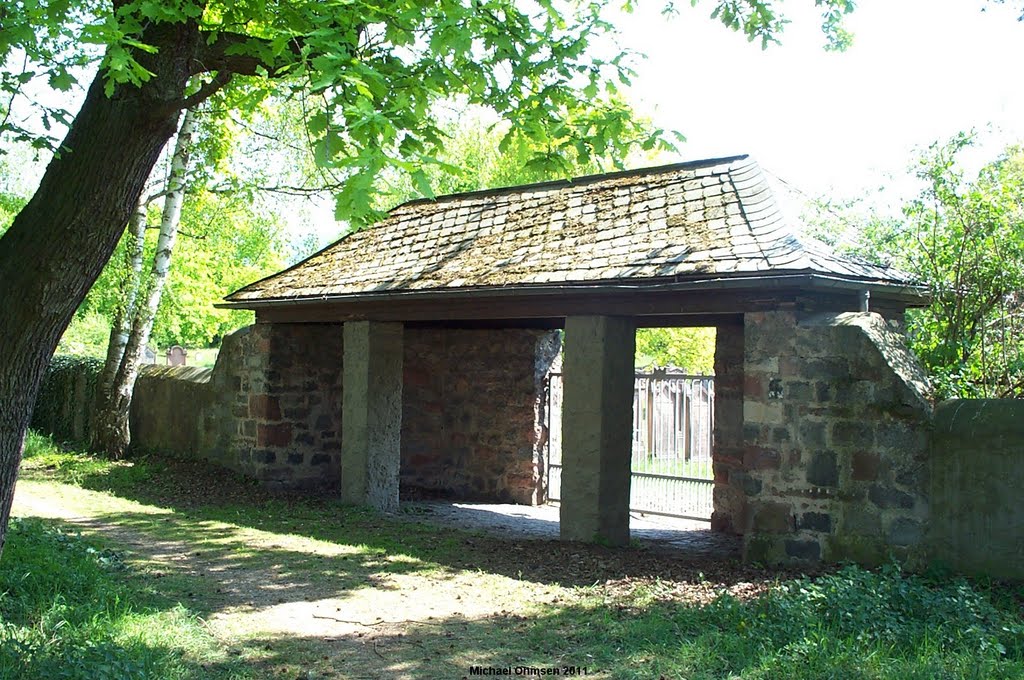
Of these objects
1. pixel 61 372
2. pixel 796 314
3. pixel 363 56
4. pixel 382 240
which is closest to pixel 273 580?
pixel 363 56

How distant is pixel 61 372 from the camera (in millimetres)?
17125

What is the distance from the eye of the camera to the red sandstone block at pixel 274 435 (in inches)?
480

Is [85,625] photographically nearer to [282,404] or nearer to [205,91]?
[205,91]

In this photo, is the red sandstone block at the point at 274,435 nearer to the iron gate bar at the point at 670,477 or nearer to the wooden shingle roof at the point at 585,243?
the wooden shingle roof at the point at 585,243

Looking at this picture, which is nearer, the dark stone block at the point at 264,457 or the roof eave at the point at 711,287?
the roof eave at the point at 711,287

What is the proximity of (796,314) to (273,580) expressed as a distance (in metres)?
4.63

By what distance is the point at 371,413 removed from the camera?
1093 centimetres

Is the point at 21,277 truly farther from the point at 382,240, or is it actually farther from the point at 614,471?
the point at 382,240

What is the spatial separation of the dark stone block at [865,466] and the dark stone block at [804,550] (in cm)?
64

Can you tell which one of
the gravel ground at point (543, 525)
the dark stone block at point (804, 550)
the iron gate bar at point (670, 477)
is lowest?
the gravel ground at point (543, 525)

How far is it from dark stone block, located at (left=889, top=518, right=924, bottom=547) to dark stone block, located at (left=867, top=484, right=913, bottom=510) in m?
0.12

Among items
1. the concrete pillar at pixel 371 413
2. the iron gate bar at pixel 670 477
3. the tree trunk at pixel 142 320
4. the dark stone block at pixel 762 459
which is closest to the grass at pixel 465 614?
the dark stone block at pixel 762 459

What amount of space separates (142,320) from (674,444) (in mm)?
8001

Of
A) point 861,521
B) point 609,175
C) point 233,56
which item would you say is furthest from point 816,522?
point 233,56
